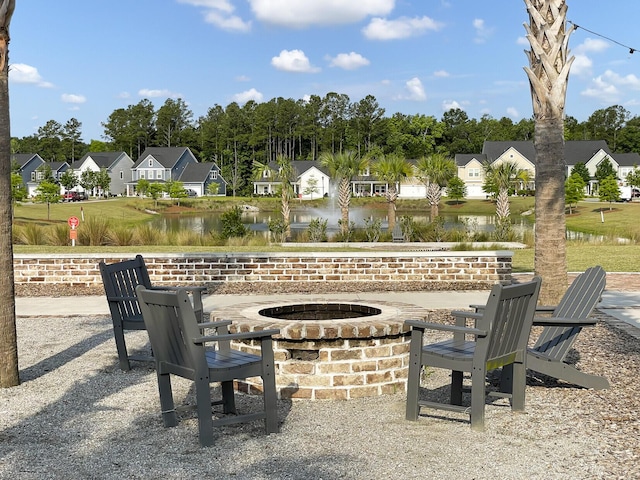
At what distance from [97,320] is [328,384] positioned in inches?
207

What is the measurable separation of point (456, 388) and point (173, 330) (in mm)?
2280

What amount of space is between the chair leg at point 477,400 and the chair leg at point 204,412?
6.03ft

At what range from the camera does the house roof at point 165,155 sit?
9788 cm

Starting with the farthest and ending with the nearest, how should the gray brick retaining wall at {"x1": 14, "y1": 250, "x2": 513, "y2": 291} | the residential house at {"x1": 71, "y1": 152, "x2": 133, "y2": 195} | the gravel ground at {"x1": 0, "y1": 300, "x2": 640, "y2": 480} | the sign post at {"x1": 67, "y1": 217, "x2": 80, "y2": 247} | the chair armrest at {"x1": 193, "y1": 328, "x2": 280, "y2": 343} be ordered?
1. the residential house at {"x1": 71, "y1": 152, "x2": 133, "y2": 195}
2. the sign post at {"x1": 67, "y1": 217, "x2": 80, "y2": 247}
3. the gray brick retaining wall at {"x1": 14, "y1": 250, "x2": 513, "y2": 291}
4. the chair armrest at {"x1": 193, "y1": 328, "x2": 280, "y2": 343}
5. the gravel ground at {"x1": 0, "y1": 300, "x2": 640, "y2": 480}

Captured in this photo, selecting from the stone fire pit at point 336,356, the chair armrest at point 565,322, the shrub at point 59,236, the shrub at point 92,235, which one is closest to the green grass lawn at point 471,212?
the shrub at point 59,236

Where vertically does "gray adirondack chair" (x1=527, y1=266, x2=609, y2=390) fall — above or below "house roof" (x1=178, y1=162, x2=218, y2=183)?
below

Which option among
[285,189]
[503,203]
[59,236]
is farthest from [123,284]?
[503,203]

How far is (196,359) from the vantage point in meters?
5.06

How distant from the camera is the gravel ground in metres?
4.59

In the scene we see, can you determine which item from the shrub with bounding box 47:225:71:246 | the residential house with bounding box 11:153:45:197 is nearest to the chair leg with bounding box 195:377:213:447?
the shrub with bounding box 47:225:71:246

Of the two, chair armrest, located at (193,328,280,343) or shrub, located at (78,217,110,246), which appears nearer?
chair armrest, located at (193,328,280,343)

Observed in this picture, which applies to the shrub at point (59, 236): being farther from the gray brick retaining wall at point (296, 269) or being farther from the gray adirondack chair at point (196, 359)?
the gray adirondack chair at point (196, 359)

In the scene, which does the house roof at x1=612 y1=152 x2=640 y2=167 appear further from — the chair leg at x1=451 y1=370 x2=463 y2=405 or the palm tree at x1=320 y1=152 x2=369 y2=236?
the chair leg at x1=451 y1=370 x2=463 y2=405

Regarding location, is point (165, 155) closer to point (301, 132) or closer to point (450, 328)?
point (301, 132)
